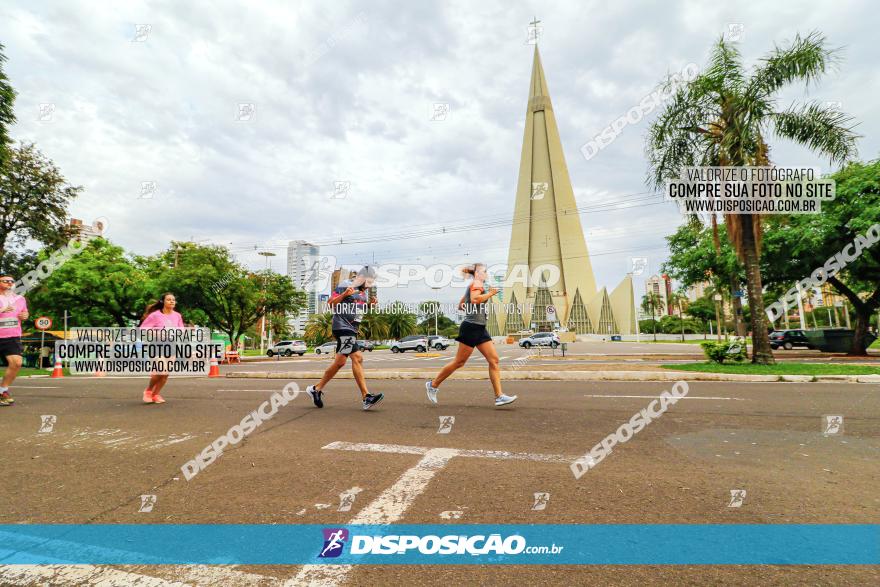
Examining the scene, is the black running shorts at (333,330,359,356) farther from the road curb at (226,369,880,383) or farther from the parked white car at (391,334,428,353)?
the parked white car at (391,334,428,353)

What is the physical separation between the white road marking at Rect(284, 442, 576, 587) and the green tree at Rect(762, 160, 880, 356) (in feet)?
57.0

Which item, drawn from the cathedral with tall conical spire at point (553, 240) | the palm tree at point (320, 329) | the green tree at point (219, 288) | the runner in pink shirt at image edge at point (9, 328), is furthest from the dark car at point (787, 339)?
the cathedral with tall conical spire at point (553, 240)

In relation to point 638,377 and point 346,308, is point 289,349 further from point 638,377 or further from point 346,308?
point 346,308

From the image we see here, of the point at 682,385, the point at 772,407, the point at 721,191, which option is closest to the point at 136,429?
the point at 772,407

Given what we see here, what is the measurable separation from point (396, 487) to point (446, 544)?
0.79 m

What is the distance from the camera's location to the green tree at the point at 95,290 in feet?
88.4

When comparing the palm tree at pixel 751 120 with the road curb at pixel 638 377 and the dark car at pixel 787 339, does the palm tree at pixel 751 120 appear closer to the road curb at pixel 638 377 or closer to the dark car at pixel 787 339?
the road curb at pixel 638 377

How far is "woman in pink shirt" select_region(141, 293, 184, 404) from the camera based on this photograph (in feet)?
23.1

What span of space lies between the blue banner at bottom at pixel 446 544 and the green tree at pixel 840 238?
17.7 meters

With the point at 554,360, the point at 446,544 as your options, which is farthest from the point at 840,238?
the point at 446,544

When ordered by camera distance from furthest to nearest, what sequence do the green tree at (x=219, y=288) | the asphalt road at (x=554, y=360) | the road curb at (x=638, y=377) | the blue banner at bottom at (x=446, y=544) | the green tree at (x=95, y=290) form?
the green tree at (x=219, y=288) → the green tree at (x=95, y=290) → the asphalt road at (x=554, y=360) → the road curb at (x=638, y=377) → the blue banner at bottom at (x=446, y=544)

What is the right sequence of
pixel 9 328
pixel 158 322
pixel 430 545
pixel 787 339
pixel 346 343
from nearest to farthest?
pixel 430 545
pixel 346 343
pixel 9 328
pixel 158 322
pixel 787 339

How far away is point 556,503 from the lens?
262 centimetres

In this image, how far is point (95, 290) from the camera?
27.8 meters
